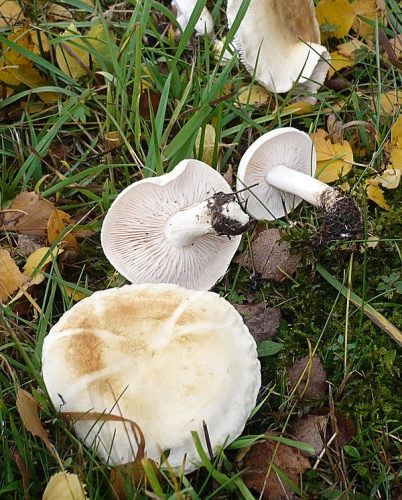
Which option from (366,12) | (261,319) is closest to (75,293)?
(261,319)

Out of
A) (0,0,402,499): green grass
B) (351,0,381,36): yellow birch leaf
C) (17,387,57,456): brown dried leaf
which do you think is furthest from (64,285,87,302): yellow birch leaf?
(351,0,381,36): yellow birch leaf

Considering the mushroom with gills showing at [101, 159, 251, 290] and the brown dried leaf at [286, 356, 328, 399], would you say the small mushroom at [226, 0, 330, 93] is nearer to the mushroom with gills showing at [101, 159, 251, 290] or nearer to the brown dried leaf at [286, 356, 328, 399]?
the mushroom with gills showing at [101, 159, 251, 290]

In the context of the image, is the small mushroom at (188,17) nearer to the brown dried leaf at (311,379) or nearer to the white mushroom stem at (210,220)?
the white mushroom stem at (210,220)

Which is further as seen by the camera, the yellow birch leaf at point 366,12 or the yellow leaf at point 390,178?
the yellow birch leaf at point 366,12

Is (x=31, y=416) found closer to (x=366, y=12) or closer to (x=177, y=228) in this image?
(x=177, y=228)

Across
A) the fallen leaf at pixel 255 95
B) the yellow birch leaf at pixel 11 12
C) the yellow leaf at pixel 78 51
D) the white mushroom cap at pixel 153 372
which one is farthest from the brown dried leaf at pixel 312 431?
the yellow birch leaf at pixel 11 12

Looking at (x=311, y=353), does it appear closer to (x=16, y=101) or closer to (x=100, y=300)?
(x=100, y=300)
